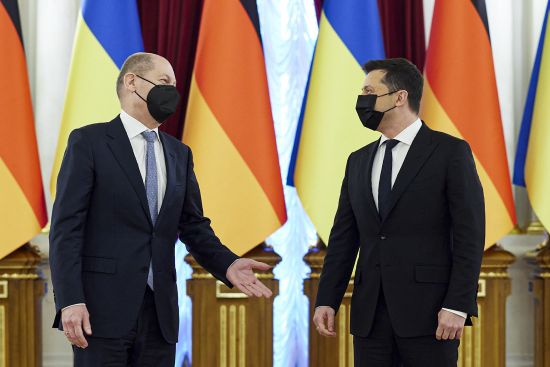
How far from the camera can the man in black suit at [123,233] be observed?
2100mm

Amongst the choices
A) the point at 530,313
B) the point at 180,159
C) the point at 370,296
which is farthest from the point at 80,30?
the point at 530,313

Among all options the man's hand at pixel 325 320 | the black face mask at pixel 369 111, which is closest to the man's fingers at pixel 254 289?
the man's hand at pixel 325 320

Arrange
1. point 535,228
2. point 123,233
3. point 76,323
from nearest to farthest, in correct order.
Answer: point 76,323, point 123,233, point 535,228

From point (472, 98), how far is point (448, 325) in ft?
5.83

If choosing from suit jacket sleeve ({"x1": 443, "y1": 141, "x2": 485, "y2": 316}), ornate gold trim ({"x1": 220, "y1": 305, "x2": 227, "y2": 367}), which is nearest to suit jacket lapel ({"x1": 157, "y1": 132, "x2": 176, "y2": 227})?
suit jacket sleeve ({"x1": 443, "y1": 141, "x2": 485, "y2": 316})

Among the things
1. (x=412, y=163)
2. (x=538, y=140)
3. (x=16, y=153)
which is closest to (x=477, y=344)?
(x=538, y=140)

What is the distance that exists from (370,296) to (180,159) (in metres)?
0.78

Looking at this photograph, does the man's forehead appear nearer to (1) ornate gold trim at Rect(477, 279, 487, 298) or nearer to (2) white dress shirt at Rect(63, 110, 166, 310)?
(2) white dress shirt at Rect(63, 110, 166, 310)

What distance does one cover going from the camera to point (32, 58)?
→ 161 inches

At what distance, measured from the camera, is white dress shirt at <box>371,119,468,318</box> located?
2445 millimetres

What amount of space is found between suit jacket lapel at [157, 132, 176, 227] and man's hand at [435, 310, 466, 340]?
942 mm

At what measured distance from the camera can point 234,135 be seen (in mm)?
3711

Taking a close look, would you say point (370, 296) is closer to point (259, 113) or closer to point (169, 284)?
point (169, 284)

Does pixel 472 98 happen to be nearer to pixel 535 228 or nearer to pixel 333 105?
pixel 333 105
